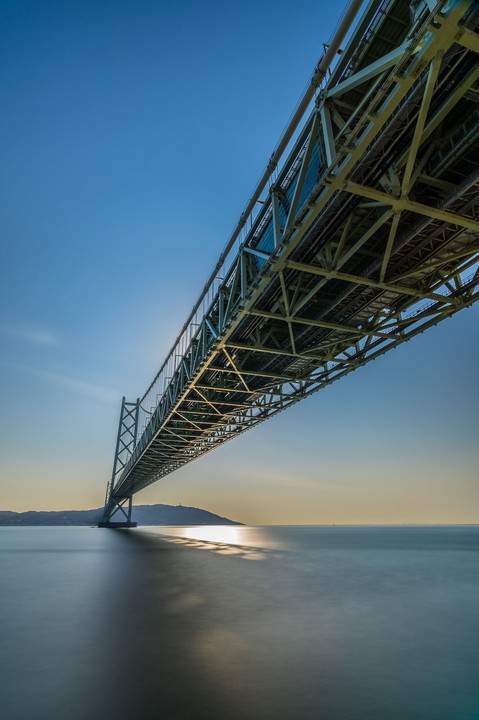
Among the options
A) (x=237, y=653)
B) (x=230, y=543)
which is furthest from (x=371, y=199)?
(x=230, y=543)

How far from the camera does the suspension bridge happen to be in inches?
277

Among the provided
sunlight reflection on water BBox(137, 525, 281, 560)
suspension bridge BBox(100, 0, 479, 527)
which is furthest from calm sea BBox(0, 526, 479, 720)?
sunlight reflection on water BBox(137, 525, 281, 560)

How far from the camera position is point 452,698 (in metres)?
4.36

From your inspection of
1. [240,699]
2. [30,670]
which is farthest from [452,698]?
[30,670]

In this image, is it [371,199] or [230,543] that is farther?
[230,543]

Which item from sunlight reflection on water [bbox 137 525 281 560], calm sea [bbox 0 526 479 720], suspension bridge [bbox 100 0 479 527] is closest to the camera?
calm sea [bbox 0 526 479 720]

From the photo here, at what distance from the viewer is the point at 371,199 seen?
32.6ft

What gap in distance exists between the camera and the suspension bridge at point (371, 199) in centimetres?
704

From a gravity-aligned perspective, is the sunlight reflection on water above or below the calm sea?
below

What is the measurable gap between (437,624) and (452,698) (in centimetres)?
411

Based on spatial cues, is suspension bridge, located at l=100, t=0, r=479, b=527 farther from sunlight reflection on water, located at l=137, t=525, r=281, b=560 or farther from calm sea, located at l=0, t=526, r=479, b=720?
sunlight reflection on water, located at l=137, t=525, r=281, b=560

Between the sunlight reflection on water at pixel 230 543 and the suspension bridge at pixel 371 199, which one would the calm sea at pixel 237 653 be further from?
the sunlight reflection on water at pixel 230 543

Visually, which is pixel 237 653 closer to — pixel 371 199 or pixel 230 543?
pixel 371 199

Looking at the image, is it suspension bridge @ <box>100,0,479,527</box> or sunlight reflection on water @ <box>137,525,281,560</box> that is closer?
suspension bridge @ <box>100,0,479,527</box>
